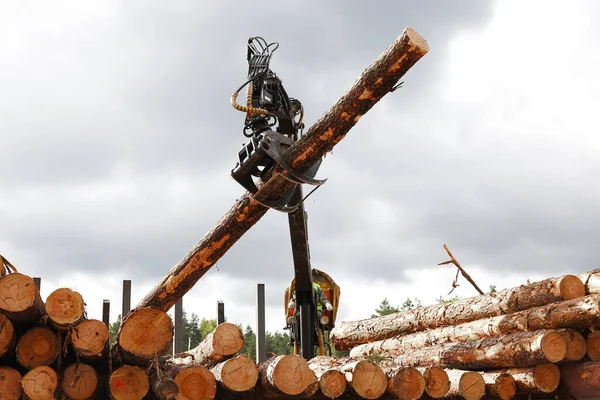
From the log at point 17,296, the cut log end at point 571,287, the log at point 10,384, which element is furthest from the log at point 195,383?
the cut log end at point 571,287

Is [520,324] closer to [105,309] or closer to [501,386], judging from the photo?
[501,386]

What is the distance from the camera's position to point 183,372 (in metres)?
5.31

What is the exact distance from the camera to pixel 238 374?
5.35 m

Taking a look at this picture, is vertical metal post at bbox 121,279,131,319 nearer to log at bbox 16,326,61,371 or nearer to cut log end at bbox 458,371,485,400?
log at bbox 16,326,61,371

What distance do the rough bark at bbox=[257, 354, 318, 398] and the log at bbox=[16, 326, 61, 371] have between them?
1651 mm

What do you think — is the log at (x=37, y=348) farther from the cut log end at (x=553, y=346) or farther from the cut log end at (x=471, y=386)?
the cut log end at (x=553, y=346)

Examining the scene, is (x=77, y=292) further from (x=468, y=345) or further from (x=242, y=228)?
(x=468, y=345)

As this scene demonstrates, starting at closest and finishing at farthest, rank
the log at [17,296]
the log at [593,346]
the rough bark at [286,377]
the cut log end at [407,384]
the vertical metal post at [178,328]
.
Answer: the log at [17,296] < the rough bark at [286,377] < the cut log end at [407,384] < the log at [593,346] < the vertical metal post at [178,328]

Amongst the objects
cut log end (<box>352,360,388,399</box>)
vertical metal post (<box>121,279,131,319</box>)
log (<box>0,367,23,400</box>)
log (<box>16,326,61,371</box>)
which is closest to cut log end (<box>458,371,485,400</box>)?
cut log end (<box>352,360,388,399</box>)

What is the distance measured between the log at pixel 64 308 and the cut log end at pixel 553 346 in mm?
4105

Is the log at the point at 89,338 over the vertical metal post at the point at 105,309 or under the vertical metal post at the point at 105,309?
under

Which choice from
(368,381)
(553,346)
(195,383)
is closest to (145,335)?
(195,383)

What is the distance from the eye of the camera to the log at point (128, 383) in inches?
201

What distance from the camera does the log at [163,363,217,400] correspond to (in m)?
5.30
